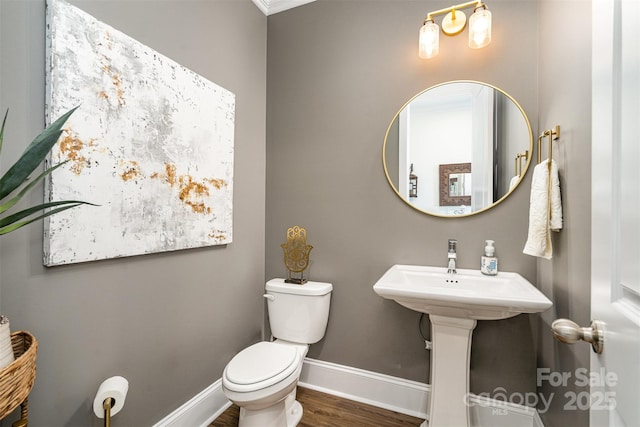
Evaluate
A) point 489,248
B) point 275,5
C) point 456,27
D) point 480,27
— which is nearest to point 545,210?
point 489,248

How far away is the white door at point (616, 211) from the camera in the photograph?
1.46 ft

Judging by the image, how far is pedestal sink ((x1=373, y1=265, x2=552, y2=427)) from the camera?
117 cm

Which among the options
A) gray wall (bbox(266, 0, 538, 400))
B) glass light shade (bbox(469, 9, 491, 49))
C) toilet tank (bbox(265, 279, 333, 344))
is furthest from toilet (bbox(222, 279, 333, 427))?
glass light shade (bbox(469, 9, 491, 49))

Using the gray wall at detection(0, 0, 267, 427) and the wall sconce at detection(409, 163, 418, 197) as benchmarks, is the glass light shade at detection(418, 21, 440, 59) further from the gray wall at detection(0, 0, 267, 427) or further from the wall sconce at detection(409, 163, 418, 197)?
the gray wall at detection(0, 0, 267, 427)

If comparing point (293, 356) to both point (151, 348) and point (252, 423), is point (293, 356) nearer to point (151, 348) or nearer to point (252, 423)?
point (252, 423)

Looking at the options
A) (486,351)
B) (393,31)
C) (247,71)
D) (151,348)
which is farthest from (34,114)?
(486,351)

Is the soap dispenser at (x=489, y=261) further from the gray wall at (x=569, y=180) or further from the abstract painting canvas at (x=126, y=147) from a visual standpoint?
the abstract painting canvas at (x=126, y=147)

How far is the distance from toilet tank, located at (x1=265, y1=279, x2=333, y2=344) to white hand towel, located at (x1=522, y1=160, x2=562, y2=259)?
1.13 metres

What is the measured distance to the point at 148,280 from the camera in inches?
52.7

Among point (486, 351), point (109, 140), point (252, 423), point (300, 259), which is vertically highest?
point (109, 140)

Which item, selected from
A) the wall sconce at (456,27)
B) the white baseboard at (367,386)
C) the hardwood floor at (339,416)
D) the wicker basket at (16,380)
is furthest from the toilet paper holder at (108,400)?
the wall sconce at (456,27)

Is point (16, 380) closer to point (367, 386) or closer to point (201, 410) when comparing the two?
point (201, 410)

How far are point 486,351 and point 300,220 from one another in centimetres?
134

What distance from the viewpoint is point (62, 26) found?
1007 mm
